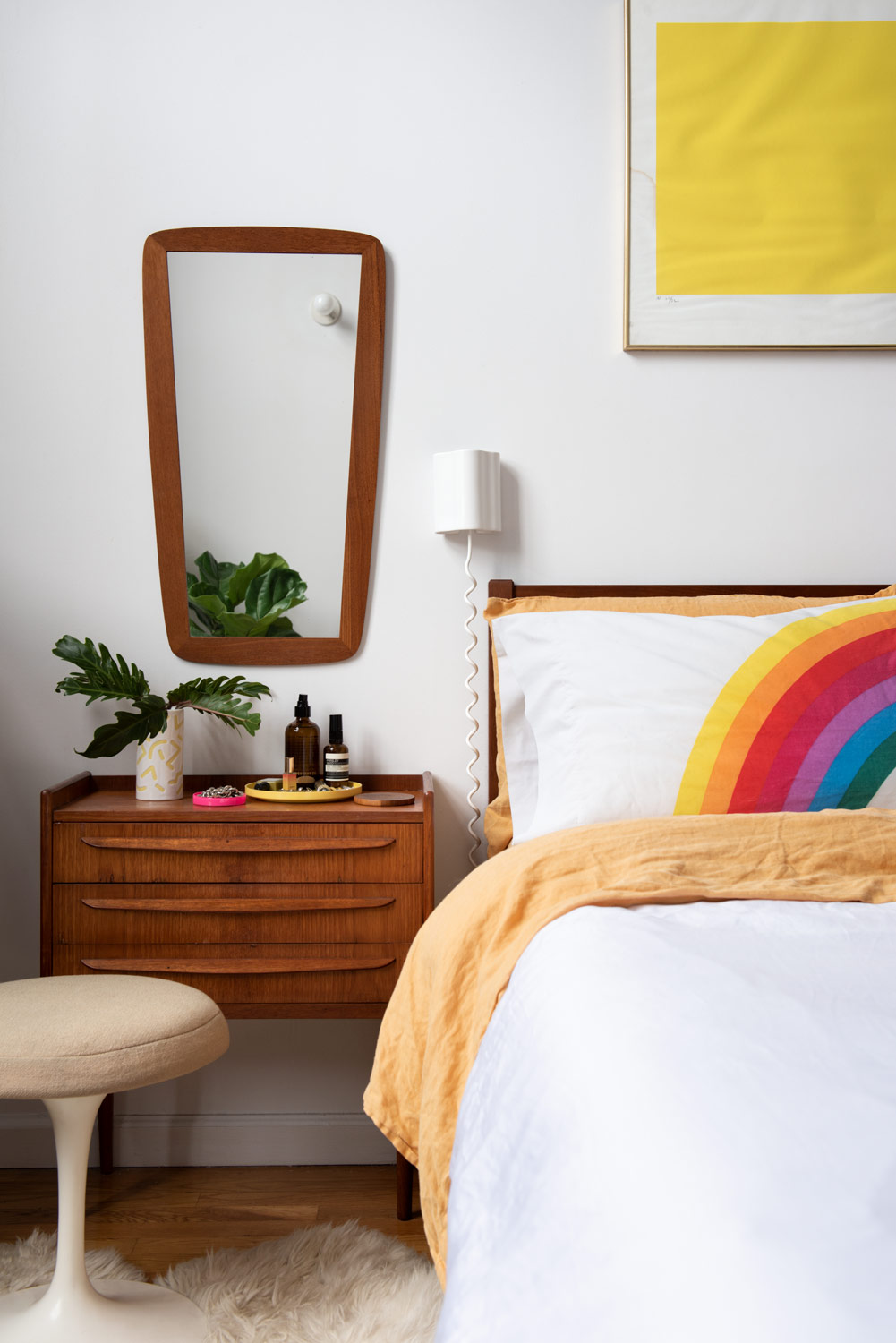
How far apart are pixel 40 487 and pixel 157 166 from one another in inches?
28.8

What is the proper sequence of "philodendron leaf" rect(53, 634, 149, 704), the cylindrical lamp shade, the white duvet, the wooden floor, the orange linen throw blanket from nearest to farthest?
the white duvet → the orange linen throw blanket → the wooden floor → "philodendron leaf" rect(53, 634, 149, 704) → the cylindrical lamp shade

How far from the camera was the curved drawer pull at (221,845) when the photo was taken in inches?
67.8

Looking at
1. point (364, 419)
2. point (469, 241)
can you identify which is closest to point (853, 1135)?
point (364, 419)

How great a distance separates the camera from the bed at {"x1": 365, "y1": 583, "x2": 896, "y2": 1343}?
0.53 meters

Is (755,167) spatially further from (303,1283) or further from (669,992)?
(303,1283)

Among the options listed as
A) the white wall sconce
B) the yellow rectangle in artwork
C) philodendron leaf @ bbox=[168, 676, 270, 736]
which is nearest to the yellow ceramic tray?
philodendron leaf @ bbox=[168, 676, 270, 736]

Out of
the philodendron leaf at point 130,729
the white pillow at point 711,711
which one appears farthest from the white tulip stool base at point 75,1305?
the white pillow at point 711,711

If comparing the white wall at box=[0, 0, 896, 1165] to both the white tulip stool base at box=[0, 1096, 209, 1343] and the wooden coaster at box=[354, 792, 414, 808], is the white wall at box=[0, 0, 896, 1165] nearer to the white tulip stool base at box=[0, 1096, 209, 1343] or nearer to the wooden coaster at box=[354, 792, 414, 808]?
the wooden coaster at box=[354, 792, 414, 808]

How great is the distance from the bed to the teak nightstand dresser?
223 mm

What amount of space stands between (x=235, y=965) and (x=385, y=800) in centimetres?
41

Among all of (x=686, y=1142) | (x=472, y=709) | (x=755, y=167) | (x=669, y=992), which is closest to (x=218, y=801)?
(x=472, y=709)

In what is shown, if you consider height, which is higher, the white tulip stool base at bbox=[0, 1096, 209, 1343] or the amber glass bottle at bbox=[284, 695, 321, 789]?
the amber glass bottle at bbox=[284, 695, 321, 789]

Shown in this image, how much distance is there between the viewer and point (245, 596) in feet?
6.72

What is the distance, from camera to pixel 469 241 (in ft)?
6.73
